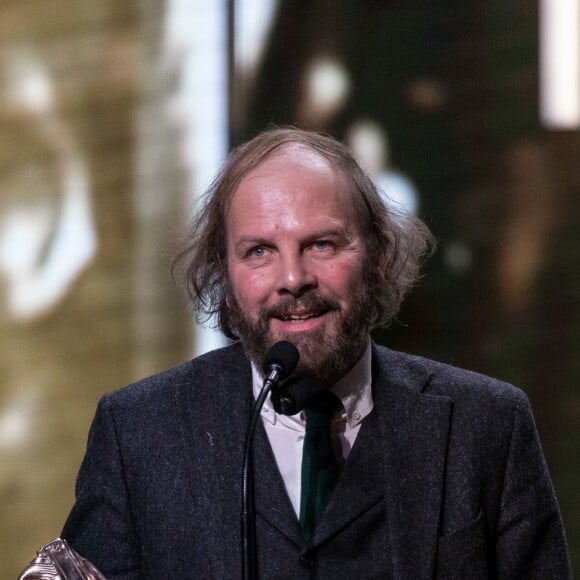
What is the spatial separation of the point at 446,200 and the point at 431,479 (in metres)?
1.33

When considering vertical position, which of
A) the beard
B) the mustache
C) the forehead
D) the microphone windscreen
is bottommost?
the beard

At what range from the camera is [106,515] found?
2.28 metres

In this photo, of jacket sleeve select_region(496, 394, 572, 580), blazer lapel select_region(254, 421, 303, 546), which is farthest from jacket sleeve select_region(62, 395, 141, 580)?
jacket sleeve select_region(496, 394, 572, 580)

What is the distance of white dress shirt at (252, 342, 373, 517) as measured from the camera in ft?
7.53

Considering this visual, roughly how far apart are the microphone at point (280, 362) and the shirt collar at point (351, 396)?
50 centimetres

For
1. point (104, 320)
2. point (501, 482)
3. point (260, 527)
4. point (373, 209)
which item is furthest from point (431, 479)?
point (104, 320)

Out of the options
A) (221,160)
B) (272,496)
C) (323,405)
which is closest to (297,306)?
(323,405)

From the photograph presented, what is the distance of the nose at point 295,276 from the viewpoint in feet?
6.99

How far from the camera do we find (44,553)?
1.98 m

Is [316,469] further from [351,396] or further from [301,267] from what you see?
[301,267]

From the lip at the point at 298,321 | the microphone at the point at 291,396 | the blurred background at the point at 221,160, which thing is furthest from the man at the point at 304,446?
the blurred background at the point at 221,160

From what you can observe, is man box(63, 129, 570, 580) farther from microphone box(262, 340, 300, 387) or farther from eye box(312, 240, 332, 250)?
microphone box(262, 340, 300, 387)

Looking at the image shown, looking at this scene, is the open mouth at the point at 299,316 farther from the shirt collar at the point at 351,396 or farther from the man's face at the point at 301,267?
the shirt collar at the point at 351,396

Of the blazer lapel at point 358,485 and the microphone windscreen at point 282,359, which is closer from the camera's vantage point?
the microphone windscreen at point 282,359
